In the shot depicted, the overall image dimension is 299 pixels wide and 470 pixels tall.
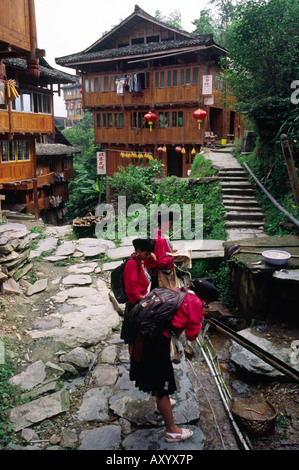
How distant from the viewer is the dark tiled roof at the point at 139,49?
20.7 m

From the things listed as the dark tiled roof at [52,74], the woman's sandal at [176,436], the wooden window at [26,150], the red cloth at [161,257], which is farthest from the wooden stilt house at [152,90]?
the woman's sandal at [176,436]

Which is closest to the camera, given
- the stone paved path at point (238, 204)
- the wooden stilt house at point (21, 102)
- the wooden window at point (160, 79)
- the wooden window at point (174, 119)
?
the wooden stilt house at point (21, 102)

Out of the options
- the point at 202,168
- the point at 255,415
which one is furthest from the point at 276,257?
the point at 202,168

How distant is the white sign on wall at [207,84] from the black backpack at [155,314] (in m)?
20.4

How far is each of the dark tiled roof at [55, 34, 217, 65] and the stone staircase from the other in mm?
10841

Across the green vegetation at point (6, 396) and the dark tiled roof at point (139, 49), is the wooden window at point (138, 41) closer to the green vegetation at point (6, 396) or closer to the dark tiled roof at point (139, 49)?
the dark tiled roof at point (139, 49)

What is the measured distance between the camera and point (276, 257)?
6465 mm

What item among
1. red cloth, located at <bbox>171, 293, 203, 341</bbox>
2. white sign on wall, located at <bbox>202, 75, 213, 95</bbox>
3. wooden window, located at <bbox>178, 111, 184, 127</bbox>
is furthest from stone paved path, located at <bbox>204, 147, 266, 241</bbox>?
wooden window, located at <bbox>178, 111, 184, 127</bbox>

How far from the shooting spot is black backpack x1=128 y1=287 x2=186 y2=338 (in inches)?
136

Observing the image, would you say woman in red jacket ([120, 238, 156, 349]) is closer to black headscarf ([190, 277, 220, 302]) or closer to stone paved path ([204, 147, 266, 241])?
black headscarf ([190, 277, 220, 302])

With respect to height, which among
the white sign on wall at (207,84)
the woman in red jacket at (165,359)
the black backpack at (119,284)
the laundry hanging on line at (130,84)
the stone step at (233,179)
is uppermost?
the laundry hanging on line at (130,84)

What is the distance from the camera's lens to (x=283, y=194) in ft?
37.0
